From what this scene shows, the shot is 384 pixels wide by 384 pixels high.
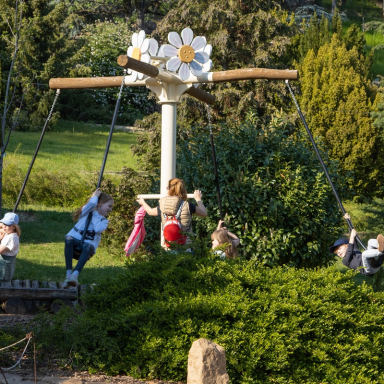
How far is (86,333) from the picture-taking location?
14.6 ft

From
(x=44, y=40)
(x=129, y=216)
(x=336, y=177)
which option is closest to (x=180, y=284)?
(x=336, y=177)

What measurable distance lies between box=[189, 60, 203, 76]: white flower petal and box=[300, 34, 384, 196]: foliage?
1224 centimetres

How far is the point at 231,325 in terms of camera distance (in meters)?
4.64

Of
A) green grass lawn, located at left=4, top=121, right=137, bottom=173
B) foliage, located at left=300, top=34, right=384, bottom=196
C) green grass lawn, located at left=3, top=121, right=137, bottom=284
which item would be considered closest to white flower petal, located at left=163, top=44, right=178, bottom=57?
green grass lawn, located at left=3, top=121, right=137, bottom=284

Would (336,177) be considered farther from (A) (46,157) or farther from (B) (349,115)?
(A) (46,157)

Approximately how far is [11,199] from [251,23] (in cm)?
801

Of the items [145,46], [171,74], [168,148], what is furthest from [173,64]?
[168,148]

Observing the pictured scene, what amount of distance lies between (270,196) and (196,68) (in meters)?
2.48

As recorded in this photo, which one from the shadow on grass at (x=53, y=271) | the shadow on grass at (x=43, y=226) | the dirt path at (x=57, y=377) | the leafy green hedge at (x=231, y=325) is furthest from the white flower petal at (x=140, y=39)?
the shadow on grass at (x=43, y=226)

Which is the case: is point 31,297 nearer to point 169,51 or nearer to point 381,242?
point 169,51

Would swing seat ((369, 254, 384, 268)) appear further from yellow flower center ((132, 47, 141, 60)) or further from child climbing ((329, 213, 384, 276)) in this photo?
yellow flower center ((132, 47, 141, 60))

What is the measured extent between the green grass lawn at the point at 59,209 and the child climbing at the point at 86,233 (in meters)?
1.06

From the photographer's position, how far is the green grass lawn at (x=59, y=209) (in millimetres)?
9289

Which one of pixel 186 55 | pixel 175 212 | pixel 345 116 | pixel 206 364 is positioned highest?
pixel 186 55
